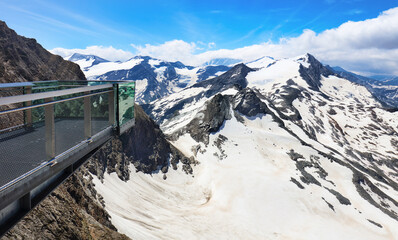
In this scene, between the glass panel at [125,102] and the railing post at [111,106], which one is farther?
the glass panel at [125,102]

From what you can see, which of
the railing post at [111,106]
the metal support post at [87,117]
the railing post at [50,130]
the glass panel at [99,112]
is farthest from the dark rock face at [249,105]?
the railing post at [50,130]

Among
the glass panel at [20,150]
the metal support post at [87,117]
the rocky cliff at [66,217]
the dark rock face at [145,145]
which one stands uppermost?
the metal support post at [87,117]

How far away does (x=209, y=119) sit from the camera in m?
88.9

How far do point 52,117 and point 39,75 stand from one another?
140ft

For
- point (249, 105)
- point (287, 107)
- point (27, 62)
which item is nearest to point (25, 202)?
point (27, 62)

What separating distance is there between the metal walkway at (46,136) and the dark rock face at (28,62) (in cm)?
2538

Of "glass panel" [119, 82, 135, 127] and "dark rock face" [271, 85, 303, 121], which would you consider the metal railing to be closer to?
"glass panel" [119, 82, 135, 127]

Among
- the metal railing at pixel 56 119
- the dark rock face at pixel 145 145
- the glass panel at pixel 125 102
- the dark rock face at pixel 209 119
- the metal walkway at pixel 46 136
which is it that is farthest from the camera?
the dark rock face at pixel 209 119

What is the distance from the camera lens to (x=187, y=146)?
8150 cm

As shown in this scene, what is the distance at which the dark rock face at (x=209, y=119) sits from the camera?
279ft

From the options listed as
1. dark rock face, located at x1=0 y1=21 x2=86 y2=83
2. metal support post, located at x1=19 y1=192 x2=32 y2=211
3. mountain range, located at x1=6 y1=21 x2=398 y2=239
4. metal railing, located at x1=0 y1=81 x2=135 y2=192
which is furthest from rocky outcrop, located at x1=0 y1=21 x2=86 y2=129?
metal support post, located at x1=19 y1=192 x2=32 y2=211

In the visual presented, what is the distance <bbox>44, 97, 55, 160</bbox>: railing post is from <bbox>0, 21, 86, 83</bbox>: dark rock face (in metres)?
27.7

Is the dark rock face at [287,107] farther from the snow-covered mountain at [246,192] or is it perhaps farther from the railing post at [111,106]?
the railing post at [111,106]

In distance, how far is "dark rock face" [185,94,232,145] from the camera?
85188 mm
